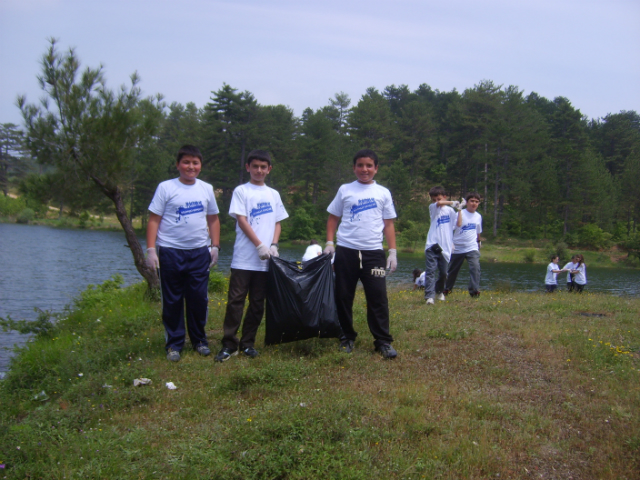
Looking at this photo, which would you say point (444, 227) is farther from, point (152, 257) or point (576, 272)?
point (576, 272)

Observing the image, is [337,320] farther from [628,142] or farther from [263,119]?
[628,142]

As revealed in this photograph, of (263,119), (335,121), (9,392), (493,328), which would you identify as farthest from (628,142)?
(9,392)

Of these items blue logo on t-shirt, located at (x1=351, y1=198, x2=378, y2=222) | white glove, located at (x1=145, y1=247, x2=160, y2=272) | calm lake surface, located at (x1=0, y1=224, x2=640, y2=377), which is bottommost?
calm lake surface, located at (x1=0, y1=224, x2=640, y2=377)

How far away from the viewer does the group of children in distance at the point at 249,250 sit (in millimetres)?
4824

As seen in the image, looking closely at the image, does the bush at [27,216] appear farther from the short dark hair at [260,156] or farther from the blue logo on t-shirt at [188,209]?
the short dark hair at [260,156]

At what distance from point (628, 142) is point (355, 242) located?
66.2m

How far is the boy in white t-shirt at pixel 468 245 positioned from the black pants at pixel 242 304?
4.59m

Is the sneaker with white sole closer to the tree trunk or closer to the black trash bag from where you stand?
the black trash bag

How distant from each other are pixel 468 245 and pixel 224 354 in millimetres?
5167

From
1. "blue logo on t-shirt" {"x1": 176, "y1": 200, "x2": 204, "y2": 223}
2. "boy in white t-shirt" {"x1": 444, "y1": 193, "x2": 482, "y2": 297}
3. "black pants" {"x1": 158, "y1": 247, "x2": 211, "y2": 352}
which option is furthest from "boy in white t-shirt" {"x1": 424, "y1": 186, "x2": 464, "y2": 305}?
"blue logo on t-shirt" {"x1": 176, "y1": 200, "x2": 204, "y2": 223}

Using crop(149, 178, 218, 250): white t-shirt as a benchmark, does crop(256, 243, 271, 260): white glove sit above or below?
below

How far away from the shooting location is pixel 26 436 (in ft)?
11.1

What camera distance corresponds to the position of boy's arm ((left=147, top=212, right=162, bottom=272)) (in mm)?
4715

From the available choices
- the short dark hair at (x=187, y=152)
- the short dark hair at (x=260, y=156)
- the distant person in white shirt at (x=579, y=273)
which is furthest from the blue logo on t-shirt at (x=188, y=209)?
the distant person in white shirt at (x=579, y=273)
